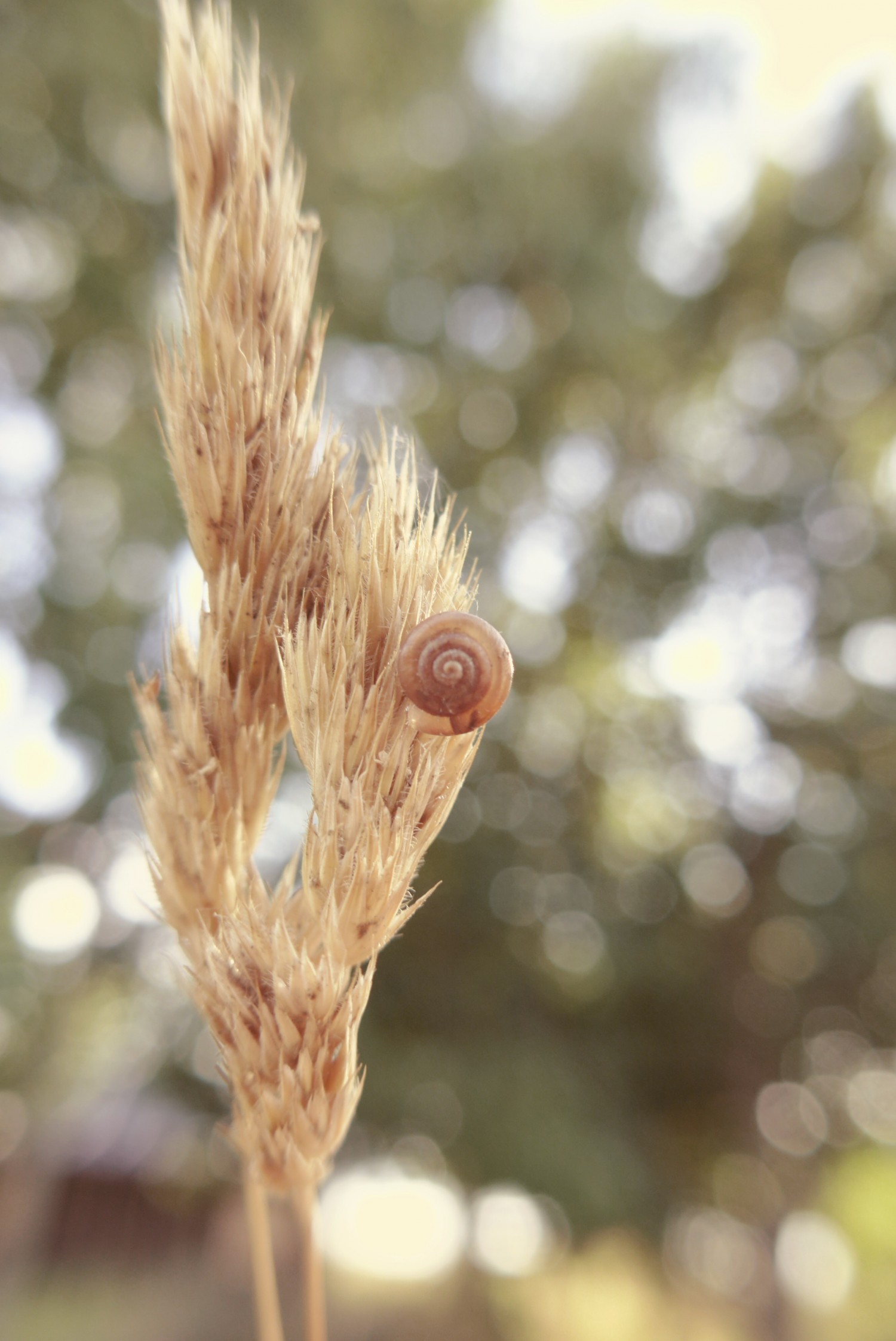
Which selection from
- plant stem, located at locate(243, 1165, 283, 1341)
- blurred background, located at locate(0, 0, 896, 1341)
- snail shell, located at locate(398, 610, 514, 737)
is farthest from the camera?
blurred background, located at locate(0, 0, 896, 1341)

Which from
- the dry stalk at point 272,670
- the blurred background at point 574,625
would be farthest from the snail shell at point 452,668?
the blurred background at point 574,625

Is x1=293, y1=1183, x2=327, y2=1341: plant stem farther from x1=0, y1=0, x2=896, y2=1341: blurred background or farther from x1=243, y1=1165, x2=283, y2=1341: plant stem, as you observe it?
x1=0, y1=0, x2=896, y2=1341: blurred background

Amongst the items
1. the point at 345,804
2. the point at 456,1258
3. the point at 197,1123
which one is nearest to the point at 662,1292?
the point at 456,1258

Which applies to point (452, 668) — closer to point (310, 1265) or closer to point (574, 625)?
point (310, 1265)

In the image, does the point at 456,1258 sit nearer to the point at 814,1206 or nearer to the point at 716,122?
the point at 814,1206

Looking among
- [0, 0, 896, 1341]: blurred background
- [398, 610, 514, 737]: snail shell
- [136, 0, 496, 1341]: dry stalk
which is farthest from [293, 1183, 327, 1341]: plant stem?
[0, 0, 896, 1341]: blurred background

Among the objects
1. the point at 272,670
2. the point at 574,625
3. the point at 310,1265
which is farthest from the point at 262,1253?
the point at 574,625
